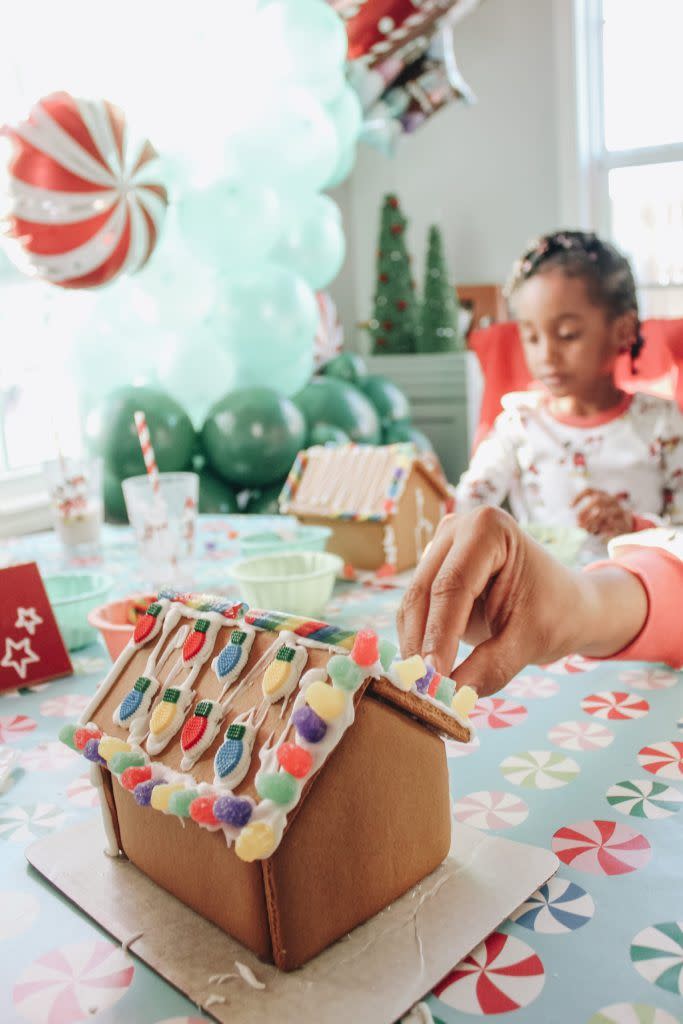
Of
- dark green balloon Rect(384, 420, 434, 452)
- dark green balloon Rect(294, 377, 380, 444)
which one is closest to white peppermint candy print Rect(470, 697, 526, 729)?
dark green balloon Rect(294, 377, 380, 444)

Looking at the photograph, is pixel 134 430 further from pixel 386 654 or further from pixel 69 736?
pixel 386 654

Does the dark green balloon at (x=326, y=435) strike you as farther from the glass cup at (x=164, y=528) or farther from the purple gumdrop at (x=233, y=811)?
the purple gumdrop at (x=233, y=811)

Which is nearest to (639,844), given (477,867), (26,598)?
(477,867)

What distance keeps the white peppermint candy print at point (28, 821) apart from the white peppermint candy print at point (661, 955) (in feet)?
1.37

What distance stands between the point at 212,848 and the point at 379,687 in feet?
0.44

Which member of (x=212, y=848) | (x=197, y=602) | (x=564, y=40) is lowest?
(x=212, y=848)

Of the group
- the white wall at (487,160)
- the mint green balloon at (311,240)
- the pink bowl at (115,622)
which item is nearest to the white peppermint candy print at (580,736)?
the pink bowl at (115,622)

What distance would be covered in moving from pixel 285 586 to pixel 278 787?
0.65m

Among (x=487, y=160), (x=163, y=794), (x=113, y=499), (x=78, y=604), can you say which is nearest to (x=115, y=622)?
(x=78, y=604)

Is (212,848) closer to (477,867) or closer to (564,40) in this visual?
(477,867)

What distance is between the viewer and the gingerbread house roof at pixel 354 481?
1368 mm

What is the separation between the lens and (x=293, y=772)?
0.48 meters

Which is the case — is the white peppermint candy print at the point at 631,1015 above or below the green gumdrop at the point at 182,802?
below

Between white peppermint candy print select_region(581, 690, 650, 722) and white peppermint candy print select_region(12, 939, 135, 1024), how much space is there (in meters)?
0.48
